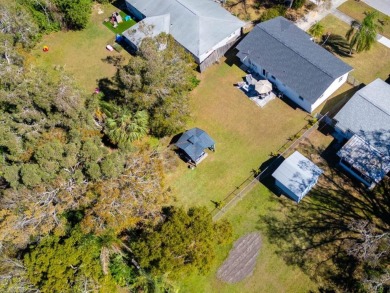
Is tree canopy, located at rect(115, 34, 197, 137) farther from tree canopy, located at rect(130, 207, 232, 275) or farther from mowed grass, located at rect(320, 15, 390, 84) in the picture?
mowed grass, located at rect(320, 15, 390, 84)

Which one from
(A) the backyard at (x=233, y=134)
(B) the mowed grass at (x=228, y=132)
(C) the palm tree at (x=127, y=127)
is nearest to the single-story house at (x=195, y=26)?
(A) the backyard at (x=233, y=134)

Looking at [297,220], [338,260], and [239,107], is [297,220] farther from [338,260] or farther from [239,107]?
[239,107]

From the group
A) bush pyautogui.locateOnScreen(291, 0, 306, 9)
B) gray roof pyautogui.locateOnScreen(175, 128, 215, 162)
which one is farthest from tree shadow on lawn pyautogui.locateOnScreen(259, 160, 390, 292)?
bush pyautogui.locateOnScreen(291, 0, 306, 9)

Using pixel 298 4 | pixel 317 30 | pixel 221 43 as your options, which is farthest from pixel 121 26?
pixel 317 30

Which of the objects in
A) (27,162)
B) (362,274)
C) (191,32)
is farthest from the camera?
(191,32)

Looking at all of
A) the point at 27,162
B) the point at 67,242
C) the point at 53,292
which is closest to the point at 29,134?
the point at 27,162

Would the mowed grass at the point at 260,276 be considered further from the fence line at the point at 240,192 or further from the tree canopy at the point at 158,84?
the tree canopy at the point at 158,84
